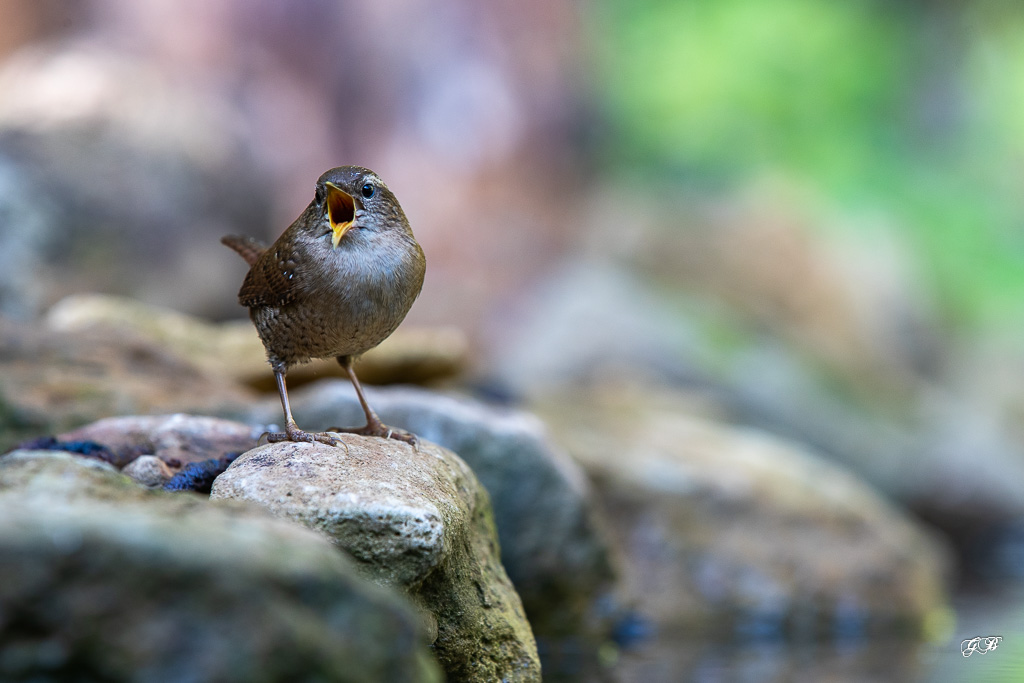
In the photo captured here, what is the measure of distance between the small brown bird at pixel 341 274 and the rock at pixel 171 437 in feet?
1.12

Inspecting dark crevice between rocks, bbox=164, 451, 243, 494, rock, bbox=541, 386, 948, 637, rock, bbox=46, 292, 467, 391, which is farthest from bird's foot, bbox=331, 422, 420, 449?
rock, bbox=541, 386, 948, 637

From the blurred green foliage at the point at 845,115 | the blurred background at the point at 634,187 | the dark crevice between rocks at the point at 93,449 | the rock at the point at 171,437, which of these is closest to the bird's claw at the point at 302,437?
the rock at the point at 171,437

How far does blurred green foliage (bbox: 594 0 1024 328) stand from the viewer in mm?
16203

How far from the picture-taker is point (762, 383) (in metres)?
9.40

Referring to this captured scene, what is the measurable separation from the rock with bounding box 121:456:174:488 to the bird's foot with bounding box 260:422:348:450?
36 centimetres

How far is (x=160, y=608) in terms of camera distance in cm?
178

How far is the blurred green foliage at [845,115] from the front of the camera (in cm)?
1620

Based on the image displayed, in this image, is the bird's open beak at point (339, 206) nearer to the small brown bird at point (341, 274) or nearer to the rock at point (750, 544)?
the small brown bird at point (341, 274)

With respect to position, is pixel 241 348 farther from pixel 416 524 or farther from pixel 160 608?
pixel 160 608

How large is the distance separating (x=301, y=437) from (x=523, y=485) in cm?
149

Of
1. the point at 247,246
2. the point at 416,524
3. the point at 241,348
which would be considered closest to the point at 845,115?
the point at 241,348

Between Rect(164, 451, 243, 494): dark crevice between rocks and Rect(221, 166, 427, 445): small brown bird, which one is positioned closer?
Rect(164, 451, 243, 494): dark crevice between rocks

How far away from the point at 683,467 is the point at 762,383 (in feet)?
12.8

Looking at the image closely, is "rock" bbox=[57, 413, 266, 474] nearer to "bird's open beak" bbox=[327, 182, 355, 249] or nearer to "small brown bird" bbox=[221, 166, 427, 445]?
"small brown bird" bbox=[221, 166, 427, 445]
